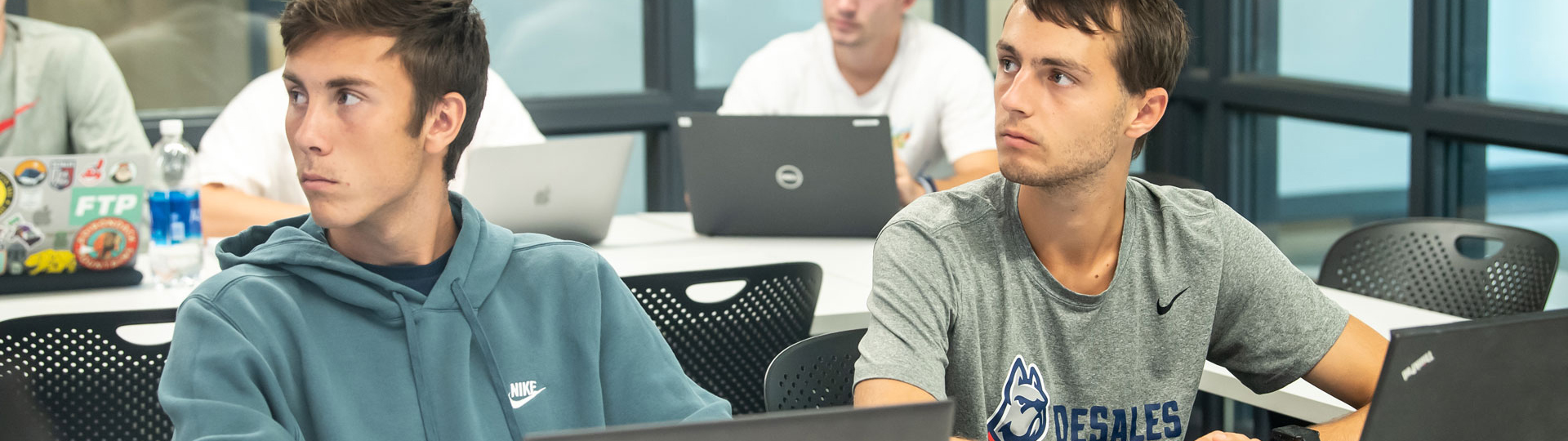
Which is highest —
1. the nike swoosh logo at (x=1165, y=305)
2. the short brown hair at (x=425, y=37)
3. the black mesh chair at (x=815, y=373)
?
the short brown hair at (x=425, y=37)

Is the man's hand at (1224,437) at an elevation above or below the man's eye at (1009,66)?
below

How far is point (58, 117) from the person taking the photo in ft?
10.9

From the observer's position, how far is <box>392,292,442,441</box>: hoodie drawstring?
1.31 m

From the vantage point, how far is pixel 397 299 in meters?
1.32

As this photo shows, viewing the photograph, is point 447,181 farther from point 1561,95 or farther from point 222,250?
point 1561,95

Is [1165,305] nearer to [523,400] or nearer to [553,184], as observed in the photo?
[523,400]

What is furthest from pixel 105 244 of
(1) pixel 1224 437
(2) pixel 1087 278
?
(1) pixel 1224 437

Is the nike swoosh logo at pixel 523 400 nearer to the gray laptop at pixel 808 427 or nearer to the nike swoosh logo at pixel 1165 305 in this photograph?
the gray laptop at pixel 808 427

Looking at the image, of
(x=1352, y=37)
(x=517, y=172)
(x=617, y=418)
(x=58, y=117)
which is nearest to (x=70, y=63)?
(x=58, y=117)

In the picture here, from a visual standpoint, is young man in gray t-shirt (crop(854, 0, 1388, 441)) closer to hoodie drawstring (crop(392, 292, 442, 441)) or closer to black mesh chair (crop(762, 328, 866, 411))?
black mesh chair (crop(762, 328, 866, 411))

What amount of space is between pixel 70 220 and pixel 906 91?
1.96 meters

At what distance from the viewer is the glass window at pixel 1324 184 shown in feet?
14.3

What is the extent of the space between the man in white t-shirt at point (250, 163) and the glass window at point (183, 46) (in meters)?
1.06

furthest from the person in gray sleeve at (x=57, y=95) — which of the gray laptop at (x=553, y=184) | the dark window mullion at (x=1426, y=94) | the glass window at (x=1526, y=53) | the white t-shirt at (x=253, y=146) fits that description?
the glass window at (x=1526, y=53)
